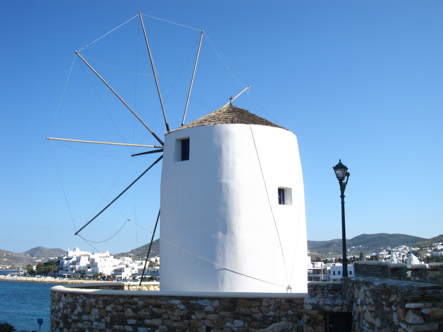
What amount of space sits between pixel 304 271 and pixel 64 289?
18.0ft

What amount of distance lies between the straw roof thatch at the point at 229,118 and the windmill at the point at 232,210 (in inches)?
1.4

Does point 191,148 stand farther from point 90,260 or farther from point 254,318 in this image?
point 90,260

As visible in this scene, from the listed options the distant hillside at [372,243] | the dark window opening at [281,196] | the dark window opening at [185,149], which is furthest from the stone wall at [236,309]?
the distant hillside at [372,243]

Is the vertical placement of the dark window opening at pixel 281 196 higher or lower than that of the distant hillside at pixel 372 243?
higher

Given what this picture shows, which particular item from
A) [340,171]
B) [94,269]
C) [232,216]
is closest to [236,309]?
[232,216]

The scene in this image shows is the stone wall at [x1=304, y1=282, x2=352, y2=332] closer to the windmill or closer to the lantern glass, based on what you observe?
the lantern glass

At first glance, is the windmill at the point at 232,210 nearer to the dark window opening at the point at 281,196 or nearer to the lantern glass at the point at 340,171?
the dark window opening at the point at 281,196

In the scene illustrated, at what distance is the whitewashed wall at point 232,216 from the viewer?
10.0 meters

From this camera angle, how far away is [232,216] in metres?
10.1

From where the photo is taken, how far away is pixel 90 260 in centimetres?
10438

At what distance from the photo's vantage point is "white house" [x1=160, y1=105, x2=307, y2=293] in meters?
10.0

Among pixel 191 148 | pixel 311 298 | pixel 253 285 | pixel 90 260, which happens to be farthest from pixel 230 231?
pixel 90 260

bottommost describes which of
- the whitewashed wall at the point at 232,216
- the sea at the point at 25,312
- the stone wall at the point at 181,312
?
the sea at the point at 25,312

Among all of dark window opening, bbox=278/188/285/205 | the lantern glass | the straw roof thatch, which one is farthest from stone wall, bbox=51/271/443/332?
the straw roof thatch
